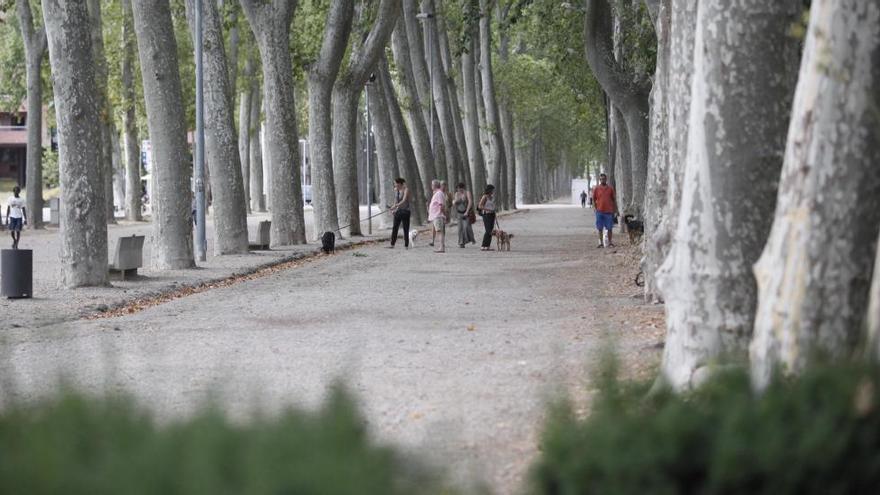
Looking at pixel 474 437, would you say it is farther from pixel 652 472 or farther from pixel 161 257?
A: pixel 161 257

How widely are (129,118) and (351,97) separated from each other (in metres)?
17.4

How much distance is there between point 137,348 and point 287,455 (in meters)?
11.1

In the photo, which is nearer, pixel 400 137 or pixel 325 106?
pixel 325 106

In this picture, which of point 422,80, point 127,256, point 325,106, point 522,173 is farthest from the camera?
point 522,173

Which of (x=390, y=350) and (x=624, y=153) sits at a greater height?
(x=624, y=153)

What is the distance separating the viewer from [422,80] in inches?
2135

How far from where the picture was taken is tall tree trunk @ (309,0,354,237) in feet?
127

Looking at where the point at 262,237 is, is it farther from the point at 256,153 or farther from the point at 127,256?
the point at 256,153

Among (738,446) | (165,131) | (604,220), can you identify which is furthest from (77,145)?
(738,446)

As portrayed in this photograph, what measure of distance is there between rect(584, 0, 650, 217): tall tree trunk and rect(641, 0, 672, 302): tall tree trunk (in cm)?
1162

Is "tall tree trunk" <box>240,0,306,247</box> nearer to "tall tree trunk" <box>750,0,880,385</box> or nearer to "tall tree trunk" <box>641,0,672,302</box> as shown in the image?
"tall tree trunk" <box>641,0,672,302</box>

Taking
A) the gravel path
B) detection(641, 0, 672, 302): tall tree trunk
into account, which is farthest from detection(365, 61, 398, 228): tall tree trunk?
detection(641, 0, 672, 302): tall tree trunk

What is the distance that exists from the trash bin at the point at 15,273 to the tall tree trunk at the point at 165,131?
6473 mm

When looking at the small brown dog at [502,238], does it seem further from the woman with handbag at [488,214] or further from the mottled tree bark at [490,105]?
the mottled tree bark at [490,105]
